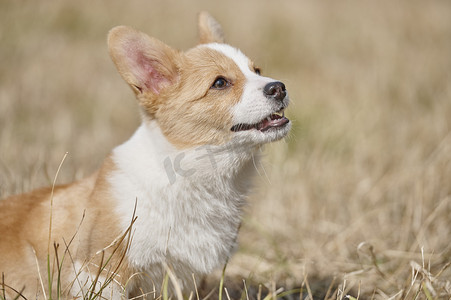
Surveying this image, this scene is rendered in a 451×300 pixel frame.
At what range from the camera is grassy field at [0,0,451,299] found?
3826 mm

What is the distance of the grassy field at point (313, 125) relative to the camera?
3826 millimetres

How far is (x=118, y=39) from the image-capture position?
280 centimetres

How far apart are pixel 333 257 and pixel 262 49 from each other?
515 cm

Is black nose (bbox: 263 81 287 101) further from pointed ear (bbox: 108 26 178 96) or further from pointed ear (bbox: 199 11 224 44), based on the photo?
pointed ear (bbox: 199 11 224 44)

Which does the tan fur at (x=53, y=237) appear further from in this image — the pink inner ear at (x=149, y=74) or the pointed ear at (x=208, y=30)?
the pointed ear at (x=208, y=30)

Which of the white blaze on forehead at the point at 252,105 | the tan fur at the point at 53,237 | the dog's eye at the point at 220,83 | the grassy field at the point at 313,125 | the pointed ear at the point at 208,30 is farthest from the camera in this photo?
the grassy field at the point at 313,125

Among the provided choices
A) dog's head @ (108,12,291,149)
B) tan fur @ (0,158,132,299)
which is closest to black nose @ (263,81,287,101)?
dog's head @ (108,12,291,149)

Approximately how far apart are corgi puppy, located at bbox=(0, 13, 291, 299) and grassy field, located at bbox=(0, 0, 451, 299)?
475mm

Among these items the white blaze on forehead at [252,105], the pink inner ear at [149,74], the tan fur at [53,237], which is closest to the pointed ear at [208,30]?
the pink inner ear at [149,74]

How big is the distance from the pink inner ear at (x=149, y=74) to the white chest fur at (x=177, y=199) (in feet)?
0.84

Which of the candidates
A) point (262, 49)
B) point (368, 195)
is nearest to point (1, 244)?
point (368, 195)

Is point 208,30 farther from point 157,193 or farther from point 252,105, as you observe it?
point 157,193

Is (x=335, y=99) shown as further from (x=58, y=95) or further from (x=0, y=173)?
(x=0, y=173)

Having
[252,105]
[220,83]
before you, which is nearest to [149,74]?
[220,83]
